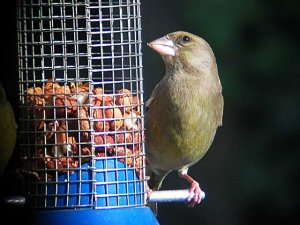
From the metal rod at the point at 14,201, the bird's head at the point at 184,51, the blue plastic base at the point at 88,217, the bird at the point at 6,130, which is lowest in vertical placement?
the blue plastic base at the point at 88,217

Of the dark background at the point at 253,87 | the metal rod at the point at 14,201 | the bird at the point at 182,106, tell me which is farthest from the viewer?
the dark background at the point at 253,87

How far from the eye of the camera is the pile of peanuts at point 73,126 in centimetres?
567

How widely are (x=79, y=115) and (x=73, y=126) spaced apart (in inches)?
2.7

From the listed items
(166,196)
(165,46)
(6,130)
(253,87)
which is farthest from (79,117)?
(253,87)

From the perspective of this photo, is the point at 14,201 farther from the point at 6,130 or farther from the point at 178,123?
the point at 178,123

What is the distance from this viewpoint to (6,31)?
8.16m

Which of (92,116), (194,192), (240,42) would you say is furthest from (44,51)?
(240,42)

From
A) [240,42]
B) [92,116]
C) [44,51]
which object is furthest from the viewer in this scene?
[240,42]

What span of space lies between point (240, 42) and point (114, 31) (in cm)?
336

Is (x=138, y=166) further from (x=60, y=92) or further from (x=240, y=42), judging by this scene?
(x=240, y=42)

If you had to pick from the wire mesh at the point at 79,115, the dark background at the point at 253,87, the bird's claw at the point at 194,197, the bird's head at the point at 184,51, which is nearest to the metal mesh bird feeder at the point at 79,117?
the wire mesh at the point at 79,115

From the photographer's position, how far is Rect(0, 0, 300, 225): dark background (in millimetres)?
9094

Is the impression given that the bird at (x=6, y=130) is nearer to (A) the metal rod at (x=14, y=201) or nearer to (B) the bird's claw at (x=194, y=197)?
(A) the metal rod at (x=14, y=201)

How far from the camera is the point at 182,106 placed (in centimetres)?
663
